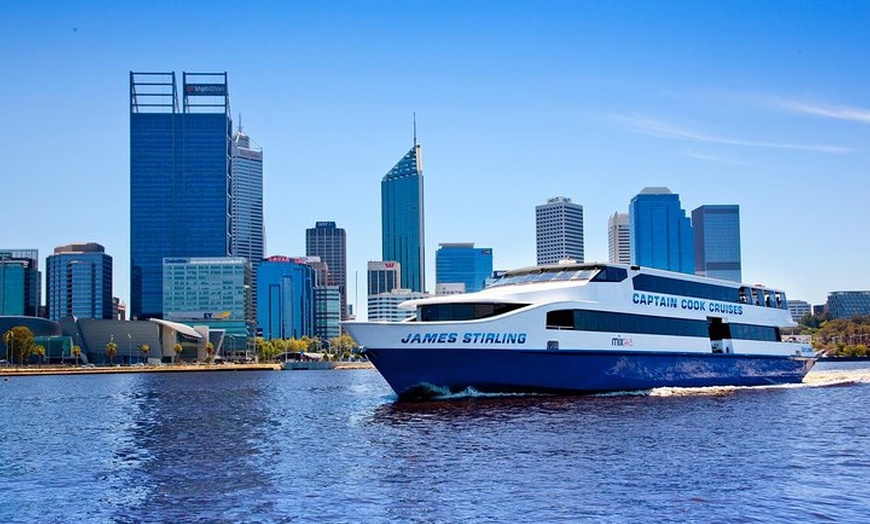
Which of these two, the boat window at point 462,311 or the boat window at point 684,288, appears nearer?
the boat window at point 462,311

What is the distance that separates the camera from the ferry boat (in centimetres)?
4853

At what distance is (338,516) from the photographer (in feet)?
75.3

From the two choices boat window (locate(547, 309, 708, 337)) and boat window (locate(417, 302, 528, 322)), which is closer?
boat window (locate(417, 302, 528, 322))

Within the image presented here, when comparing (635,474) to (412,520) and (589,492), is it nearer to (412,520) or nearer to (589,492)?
(589,492)

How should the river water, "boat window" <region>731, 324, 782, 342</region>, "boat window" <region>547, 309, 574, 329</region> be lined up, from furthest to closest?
"boat window" <region>731, 324, 782, 342</region> < "boat window" <region>547, 309, 574, 329</region> < the river water

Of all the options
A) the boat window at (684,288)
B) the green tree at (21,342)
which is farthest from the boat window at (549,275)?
the green tree at (21,342)

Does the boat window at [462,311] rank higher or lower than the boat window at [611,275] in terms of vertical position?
lower

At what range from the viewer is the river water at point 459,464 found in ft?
77.0

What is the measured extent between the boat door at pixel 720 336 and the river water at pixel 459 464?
11.0 meters

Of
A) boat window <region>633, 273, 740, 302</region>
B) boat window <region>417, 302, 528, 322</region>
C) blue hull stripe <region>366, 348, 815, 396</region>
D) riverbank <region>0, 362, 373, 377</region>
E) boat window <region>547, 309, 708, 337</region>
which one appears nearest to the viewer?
blue hull stripe <region>366, 348, 815, 396</region>

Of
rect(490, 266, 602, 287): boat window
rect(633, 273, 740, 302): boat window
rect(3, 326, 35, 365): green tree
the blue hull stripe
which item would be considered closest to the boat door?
rect(633, 273, 740, 302): boat window

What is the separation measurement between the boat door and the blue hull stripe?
3.28 meters

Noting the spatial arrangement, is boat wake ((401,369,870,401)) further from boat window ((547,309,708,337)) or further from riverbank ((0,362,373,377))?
riverbank ((0,362,373,377))

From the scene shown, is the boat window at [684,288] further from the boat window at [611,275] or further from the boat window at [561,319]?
the boat window at [561,319]
